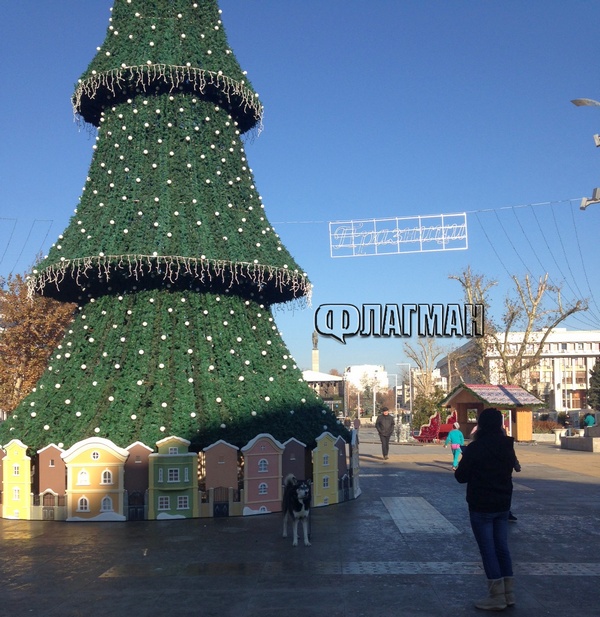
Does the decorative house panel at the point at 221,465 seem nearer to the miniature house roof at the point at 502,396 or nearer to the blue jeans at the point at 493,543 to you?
the blue jeans at the point at 493,543

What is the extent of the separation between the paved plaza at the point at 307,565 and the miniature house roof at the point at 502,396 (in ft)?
63.6

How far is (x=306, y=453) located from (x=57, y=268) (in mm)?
5243

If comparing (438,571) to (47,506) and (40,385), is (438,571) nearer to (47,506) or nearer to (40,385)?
(47,506)

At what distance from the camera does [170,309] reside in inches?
484

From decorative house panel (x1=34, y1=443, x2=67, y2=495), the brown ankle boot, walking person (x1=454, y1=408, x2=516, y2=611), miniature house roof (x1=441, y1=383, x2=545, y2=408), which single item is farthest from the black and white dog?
miniature house roof (x1=441, y1=383, x2=545, y2=408)

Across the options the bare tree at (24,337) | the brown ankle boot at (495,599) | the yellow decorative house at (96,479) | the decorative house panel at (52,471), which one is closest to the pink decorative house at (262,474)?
the yellow decorative house at (96,479)

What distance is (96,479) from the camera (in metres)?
10.8

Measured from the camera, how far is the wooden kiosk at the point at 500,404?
104ft

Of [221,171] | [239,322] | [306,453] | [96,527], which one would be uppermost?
[221,171]

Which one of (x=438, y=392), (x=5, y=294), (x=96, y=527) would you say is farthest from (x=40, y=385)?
(x=438, y=392)

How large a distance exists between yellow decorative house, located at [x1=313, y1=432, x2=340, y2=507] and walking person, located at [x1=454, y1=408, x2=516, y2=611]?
5866 millimetres

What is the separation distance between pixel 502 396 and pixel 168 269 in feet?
77.4

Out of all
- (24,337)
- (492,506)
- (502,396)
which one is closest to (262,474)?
(492,506)

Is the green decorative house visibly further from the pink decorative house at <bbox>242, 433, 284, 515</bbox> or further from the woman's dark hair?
the woman's dark hair
